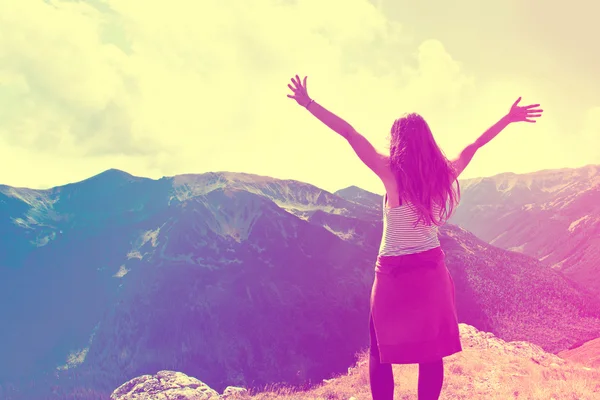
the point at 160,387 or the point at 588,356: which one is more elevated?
the point at 160,387

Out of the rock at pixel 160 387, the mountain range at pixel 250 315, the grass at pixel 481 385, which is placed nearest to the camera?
the grass at pixel 481 385

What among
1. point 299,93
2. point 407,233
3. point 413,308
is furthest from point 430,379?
point 299,93

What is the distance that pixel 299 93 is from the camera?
387 cm

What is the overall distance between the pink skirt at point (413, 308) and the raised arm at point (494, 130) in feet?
2.60

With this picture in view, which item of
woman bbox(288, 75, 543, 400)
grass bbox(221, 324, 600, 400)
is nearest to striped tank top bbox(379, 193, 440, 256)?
woman bbox(288, 75, 543, 400)

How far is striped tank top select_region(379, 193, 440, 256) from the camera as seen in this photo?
11.2ft

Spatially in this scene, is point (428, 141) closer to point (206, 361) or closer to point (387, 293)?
point (387, 293)

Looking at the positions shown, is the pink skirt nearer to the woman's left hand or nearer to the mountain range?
the woman's left hand

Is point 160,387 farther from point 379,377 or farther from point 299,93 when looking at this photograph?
point 299,93

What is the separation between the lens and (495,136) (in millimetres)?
4238

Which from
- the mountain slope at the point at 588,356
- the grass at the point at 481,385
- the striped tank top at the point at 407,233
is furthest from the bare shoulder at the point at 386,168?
the mountain slope at the point at 588,356

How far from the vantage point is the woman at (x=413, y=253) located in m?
3.33

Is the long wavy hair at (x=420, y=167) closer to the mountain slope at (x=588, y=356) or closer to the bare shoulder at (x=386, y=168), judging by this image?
the bare shoulder at (x=386, y=168)

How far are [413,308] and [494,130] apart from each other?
1.95 m
